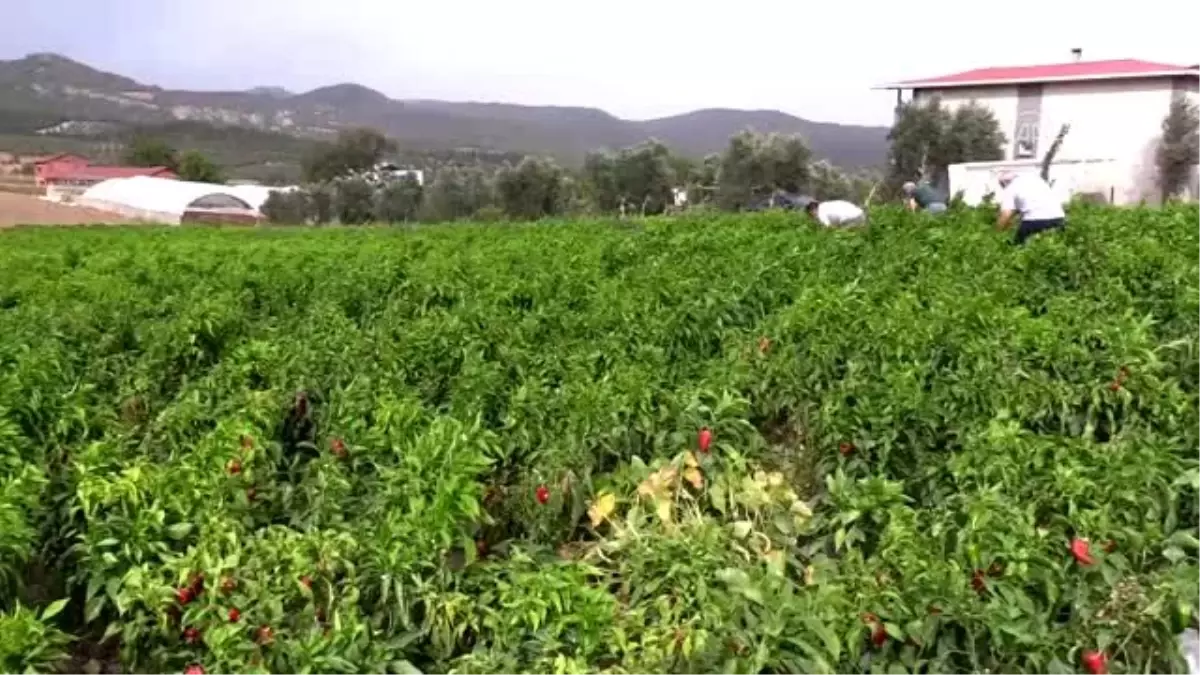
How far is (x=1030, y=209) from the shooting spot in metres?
8.33

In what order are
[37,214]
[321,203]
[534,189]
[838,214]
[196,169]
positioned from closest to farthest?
[838,214] < [37,214] < [534,189] < [321,203] < [196,169]

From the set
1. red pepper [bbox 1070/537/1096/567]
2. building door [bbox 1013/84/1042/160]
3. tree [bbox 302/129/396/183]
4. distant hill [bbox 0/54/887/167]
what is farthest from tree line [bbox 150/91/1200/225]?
distant hill [bbox 0/54/887/167]

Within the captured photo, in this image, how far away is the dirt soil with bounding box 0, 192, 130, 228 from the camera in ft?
112

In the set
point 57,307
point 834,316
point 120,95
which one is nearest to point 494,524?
point 834,316

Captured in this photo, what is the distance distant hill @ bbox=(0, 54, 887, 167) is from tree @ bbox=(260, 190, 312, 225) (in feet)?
183

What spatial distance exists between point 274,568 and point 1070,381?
2.89m

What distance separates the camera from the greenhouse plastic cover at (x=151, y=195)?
4856 cm

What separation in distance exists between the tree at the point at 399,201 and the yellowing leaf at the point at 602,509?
37749 mm

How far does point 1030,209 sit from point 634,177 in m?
33.3

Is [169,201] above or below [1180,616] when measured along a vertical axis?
below

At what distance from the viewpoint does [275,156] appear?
303 feet

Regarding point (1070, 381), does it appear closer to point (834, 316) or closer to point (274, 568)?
point (834, 316)

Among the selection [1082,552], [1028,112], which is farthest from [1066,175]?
[1082,552]

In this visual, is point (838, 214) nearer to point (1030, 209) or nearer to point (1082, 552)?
point (1030, 209)
